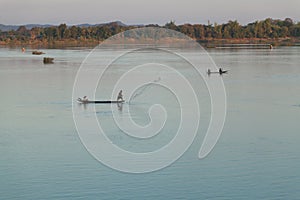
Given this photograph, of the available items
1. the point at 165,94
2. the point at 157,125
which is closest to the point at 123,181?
the point at 157,125

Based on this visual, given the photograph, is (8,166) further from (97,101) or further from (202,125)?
(97,101)

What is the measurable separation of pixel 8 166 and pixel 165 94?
10.2 m

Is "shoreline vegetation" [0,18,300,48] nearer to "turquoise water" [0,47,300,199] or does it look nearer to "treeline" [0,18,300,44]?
"treeline" [0,18,300,44]

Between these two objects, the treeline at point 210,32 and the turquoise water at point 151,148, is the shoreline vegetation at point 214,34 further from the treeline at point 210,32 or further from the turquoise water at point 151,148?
the turquoise water at point 151,148

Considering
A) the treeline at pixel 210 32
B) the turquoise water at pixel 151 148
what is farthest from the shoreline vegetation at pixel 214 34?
the turquoise water at pixel 151 148

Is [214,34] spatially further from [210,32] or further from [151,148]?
[151,148]

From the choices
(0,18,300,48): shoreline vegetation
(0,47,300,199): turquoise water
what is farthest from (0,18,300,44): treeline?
(0,47,300,199): turquoise water

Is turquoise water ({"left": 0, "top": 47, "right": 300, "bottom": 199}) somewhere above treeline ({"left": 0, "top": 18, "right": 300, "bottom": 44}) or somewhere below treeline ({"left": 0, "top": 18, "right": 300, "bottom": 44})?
below

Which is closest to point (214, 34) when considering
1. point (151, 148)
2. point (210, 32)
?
point (210, 32)

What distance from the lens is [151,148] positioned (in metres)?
13.1

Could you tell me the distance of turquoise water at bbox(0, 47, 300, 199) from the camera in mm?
10227

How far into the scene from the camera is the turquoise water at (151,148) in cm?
1023

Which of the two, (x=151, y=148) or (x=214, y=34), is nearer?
(x=151, y=148)

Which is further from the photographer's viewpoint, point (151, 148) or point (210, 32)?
point (210, 32)
